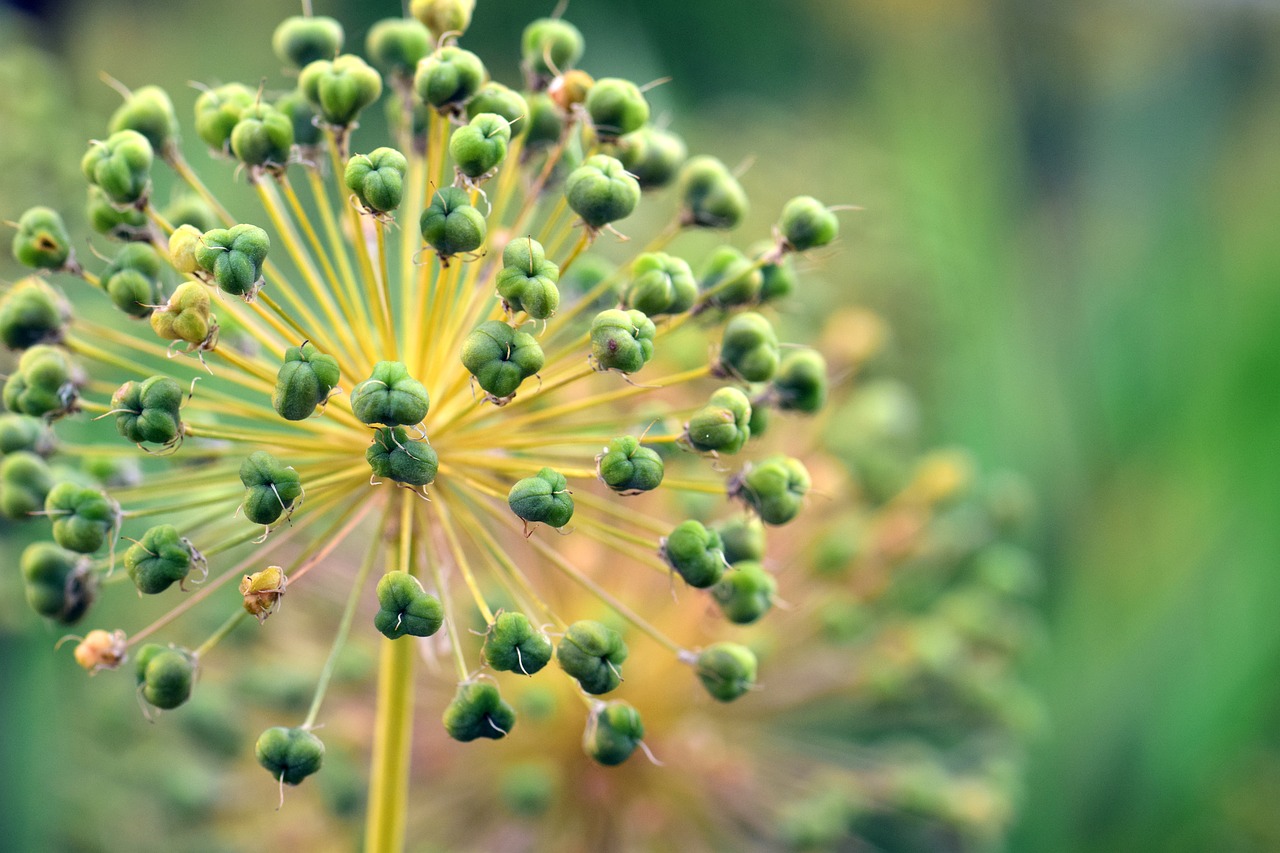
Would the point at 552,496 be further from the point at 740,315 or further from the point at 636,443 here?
the point at 740,315

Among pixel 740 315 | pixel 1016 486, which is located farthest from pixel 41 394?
pixel 1016 486

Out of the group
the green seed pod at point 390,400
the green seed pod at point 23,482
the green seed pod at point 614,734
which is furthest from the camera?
the green seed pod at point 23,482

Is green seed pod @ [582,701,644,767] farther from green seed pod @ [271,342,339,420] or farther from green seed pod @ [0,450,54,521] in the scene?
green seed pod @ [0,450,54,521]

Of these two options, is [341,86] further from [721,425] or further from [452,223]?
[721,425]

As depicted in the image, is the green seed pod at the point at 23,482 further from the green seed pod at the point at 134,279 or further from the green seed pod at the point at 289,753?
the green seed pod at the point at 289,753

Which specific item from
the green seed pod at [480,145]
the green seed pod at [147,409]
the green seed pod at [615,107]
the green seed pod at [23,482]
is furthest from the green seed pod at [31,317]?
the green seed pod at [615,107]

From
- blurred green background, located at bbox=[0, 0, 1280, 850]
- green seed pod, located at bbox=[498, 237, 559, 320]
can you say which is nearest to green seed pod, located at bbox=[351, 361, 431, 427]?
green seed pod, located at bbox=[498, 237, 559, 320]
